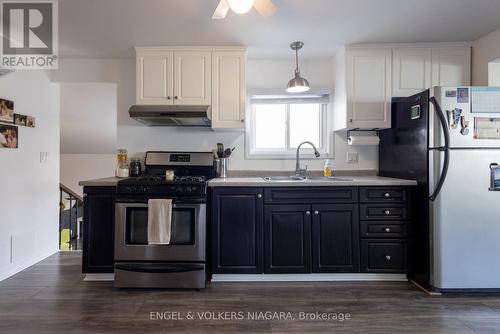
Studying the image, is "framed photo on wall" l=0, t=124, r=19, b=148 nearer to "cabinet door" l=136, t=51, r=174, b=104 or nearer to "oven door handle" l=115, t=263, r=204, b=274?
"cabinet door" l=136, t=51, r=174, b=104

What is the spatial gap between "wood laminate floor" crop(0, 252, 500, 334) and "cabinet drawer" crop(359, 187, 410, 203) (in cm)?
74

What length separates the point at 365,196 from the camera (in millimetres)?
2600

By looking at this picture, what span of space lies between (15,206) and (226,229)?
2130 mm

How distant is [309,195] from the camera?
259 cm

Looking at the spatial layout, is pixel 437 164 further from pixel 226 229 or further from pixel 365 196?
pixel 226 229

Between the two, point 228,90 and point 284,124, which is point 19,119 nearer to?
point 228,90

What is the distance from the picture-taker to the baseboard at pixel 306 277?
262 centimetres

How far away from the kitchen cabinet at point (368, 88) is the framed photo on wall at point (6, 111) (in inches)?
129

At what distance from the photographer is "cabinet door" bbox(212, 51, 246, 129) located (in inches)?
115

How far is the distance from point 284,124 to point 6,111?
9.14ft

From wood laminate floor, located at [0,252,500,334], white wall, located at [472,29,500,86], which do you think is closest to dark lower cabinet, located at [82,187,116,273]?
wood laminate floor, located at [0,252,500,334]

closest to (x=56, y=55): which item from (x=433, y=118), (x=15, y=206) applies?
(x=15, y=206)
